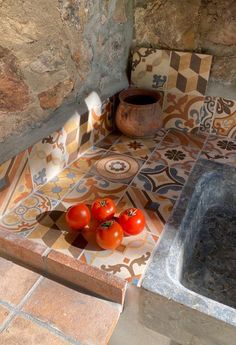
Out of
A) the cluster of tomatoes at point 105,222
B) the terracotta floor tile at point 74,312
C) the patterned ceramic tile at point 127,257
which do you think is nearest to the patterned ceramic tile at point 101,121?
the cluster of tomatoes at point 105,222

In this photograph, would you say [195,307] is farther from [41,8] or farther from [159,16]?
[159,16]

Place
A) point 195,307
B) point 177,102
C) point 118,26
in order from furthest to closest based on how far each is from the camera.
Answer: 1. point 177,102
2. point 118,26
3. point 195,307

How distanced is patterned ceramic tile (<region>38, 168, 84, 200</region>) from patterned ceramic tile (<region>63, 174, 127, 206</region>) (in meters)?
0.02

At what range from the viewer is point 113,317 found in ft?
2.43

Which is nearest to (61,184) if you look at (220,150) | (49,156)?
(49,156)

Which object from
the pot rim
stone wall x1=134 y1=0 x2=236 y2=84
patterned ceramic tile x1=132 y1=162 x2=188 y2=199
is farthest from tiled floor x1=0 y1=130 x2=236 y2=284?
stone wall x1=134 y1=0 x2=236 y2=84

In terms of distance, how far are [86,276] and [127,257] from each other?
0.41ft

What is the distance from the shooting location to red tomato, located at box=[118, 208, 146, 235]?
88cm

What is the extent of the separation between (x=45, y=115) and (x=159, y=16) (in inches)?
27.1

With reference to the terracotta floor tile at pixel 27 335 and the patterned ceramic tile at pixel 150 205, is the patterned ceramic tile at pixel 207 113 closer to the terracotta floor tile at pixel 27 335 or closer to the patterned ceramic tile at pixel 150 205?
the patterned ceramic tile at pixel 150 205

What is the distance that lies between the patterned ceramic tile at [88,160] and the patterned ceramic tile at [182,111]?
15.3 inches

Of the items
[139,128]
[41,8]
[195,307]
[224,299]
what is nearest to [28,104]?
[41,8]

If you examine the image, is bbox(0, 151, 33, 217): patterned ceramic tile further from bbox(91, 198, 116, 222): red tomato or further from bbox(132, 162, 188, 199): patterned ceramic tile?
bbox(132, 162, 188, 199): patterned ceramic tile

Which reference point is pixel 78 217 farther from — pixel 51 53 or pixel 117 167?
pixel 51 53
